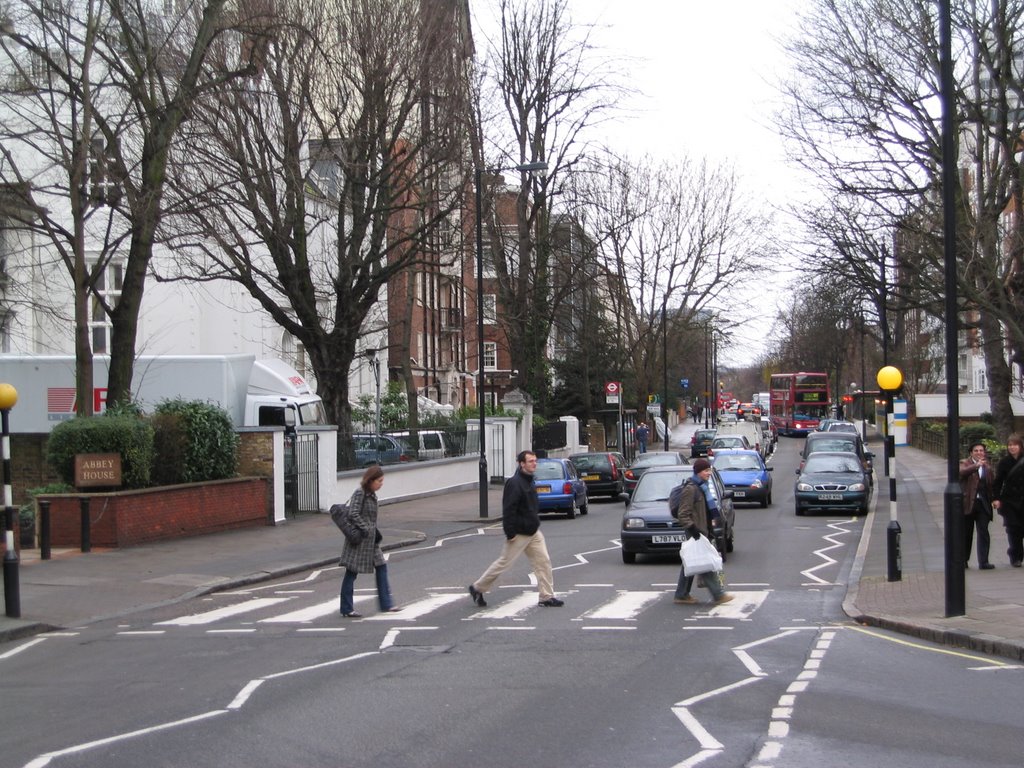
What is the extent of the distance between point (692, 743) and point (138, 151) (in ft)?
77.8

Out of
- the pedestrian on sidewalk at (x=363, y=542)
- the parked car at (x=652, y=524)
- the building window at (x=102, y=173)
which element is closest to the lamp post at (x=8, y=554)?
the pedestrian on sidewalk at (x=363, y=542)

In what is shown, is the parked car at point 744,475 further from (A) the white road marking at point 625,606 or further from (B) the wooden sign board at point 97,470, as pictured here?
(A) the white road marking at point 625,606

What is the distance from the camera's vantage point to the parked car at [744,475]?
3180 cm

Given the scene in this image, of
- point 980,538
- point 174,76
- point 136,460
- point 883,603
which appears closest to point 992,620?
point 883,603

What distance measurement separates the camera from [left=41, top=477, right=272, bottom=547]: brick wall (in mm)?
20828

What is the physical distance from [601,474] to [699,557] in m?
22.9

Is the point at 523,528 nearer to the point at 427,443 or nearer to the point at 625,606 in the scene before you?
the point at 625,606

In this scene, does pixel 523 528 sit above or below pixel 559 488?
above

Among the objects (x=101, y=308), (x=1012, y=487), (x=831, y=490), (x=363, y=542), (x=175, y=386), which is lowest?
(x=831, y=490)

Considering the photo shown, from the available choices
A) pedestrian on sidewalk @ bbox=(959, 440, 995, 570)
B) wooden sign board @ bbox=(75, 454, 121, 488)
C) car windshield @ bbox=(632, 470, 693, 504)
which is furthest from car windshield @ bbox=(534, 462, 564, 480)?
pedestrian on sidewalk @ bbox=(959, 440, 995, 570)

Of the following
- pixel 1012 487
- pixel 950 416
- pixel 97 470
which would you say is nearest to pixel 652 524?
pixel 1012 487

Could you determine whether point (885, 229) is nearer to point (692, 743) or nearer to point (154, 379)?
point (154, 379)

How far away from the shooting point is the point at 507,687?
9.27m

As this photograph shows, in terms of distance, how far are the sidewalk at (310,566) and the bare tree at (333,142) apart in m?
5.59
